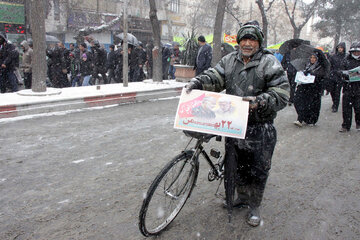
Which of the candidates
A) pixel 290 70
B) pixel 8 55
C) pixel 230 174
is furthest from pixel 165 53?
pixel 230 174

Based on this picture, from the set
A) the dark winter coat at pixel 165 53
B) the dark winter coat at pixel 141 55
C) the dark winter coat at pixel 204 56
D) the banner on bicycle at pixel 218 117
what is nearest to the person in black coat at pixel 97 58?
the dark winter coat at pixel 141 55

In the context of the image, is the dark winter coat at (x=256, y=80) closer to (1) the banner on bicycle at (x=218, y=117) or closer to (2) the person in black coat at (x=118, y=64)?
(1) the banner on bicycle at (x=218, y=117)

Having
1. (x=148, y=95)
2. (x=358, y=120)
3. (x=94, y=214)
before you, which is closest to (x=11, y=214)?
(x=94, y=214)

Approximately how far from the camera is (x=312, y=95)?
7.40 meters

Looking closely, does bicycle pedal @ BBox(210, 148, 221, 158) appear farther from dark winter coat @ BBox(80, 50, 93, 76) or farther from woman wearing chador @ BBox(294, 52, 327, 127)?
dark winter coat @ BBox(80, 50, 93, 76)

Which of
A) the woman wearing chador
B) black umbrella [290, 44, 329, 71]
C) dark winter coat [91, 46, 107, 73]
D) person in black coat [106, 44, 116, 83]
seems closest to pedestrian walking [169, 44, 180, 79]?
person in black coat [106, 44, 116, 83]

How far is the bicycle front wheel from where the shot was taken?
263 centimetres

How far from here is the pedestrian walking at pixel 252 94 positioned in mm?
2830

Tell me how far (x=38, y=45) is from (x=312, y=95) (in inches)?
285

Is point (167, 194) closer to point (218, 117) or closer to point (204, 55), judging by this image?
point (218, 117)

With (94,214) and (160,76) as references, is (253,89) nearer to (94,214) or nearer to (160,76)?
(94,214)

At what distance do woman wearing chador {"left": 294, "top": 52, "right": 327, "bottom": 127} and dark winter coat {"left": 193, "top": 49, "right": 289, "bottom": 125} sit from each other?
479 centimetres

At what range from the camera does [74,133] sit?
6117 mm

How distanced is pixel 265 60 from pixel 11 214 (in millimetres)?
2822
